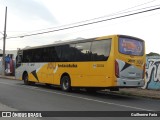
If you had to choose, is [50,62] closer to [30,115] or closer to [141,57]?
[141,57]

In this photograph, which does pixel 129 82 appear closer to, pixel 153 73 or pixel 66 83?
pixel 66 83

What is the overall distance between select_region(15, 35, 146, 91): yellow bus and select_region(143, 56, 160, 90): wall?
4.35 metres

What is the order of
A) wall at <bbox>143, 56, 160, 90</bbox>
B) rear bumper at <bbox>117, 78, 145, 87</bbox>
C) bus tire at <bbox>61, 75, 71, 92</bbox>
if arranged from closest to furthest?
rear bumper at <bbox>117, 78, 145, 87</bbox>
bus tire at <bbox>61, 75, 71, 92</bbox>
wall at <bbox>143, 56, 160, 90</bbox>

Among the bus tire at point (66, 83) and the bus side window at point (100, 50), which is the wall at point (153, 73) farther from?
the bus side window at point (100, 50)

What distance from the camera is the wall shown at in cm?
2214

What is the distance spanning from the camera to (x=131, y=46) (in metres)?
17.4

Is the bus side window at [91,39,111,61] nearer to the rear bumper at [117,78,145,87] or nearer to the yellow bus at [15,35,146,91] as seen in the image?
the yellow bus at [15,35,146,91]

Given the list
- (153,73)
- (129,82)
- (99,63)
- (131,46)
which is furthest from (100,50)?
(153,73)

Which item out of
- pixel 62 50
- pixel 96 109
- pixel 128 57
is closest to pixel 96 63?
pixel 128 57

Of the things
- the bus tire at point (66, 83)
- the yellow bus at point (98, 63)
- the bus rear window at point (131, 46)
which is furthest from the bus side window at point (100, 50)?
the bus tire at point (66, 83)

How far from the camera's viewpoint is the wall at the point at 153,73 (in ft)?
72.6

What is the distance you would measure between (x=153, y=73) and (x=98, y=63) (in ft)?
20.6

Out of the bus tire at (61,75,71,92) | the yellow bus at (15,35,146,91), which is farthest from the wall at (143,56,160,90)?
the bus tire at (61,75,71,92)

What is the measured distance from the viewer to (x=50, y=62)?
2277 centimetres
